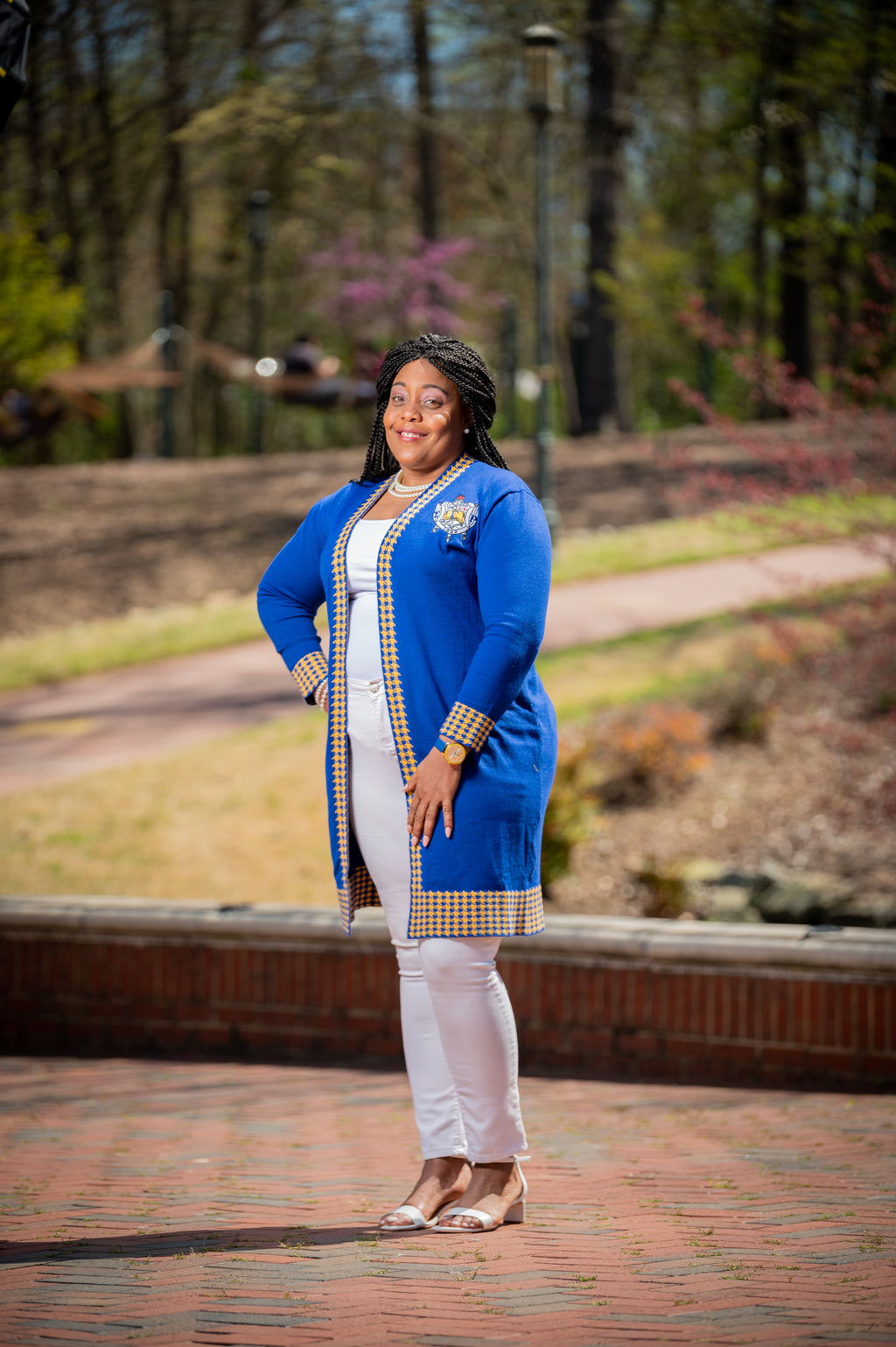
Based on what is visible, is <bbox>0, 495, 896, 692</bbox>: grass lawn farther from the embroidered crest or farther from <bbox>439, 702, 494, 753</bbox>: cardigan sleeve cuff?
<bbox>439, 702, 494, 753</bbox>: cardigan sleeve cuff

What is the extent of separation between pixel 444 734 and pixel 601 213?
16032mm

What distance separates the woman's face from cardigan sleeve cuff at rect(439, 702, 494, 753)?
0.61m

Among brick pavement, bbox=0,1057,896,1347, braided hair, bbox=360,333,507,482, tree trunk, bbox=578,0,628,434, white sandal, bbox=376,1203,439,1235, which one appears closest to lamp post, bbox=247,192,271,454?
tree trunk, bbox=578,0,628,434

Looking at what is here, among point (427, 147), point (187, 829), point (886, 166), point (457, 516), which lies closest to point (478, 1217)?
point (457, 516)

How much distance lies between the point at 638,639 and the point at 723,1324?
840 cm

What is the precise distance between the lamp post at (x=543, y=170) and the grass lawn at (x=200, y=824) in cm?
236

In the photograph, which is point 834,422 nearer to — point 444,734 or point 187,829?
point 187,829

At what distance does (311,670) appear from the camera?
3.37 meters

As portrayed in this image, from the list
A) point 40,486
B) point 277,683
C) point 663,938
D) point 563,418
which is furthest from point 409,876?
point 563,418

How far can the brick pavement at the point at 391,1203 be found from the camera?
8.61 ft

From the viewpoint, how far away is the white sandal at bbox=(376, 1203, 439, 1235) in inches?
126

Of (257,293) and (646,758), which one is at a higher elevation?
(257,293)

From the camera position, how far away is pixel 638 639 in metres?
10.8

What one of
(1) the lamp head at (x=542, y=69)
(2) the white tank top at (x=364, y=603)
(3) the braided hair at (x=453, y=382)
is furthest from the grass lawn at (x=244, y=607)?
(2) the white tank top at (x=364, y=603)
